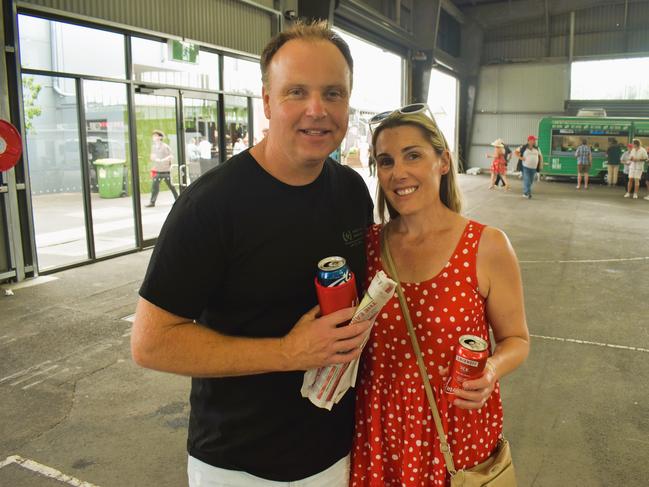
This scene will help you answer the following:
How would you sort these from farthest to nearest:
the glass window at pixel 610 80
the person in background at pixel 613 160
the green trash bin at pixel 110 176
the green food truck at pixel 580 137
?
the glass window at pixel 610 80
the green food truck at pixel 580 137
the person in background at pixel 613 160
the green trash bin at pixel 110 176

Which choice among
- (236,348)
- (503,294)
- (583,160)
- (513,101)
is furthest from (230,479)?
(513,101)

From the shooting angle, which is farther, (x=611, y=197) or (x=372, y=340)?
(x=611, y=197)

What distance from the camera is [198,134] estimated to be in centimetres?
1064

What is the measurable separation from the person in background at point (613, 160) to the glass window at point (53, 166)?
59.5ft

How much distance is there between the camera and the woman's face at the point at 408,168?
71.4 inches

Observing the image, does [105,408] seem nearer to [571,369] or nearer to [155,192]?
[571,369]

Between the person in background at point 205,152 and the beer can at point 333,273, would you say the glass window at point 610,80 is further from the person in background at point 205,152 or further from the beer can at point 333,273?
the beer can at point 333,273

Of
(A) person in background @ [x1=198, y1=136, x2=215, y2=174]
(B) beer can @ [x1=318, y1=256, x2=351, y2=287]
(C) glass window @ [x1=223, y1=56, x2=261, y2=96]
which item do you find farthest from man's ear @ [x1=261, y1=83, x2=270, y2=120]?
(C) glass window @ [x1=223, y1=56, x2=261, y2=96]

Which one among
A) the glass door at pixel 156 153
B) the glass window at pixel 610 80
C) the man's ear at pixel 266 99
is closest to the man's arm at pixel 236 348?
the man's ear at pixel 266 99

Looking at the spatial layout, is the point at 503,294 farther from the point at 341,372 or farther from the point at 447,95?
the point at 447,95

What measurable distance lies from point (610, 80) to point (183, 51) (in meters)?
21.0

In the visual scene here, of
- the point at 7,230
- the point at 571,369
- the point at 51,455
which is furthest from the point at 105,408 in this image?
the point at 7,230

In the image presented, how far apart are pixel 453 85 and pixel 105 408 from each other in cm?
2462

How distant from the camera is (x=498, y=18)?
→ 938 inches
